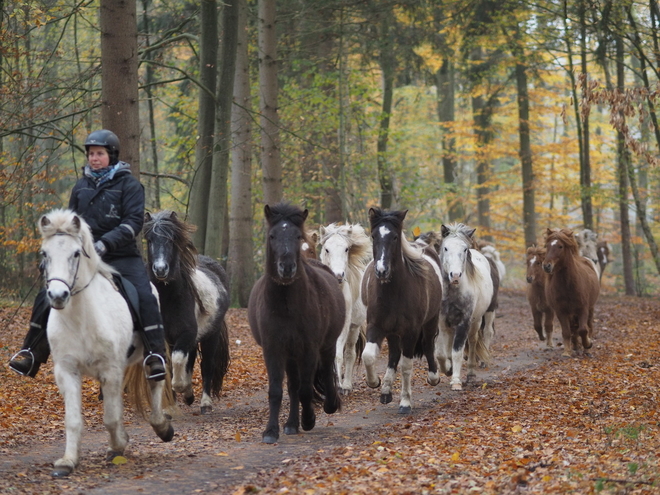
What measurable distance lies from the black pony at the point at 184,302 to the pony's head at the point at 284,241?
1583 mm

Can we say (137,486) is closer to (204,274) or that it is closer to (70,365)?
(70,365)

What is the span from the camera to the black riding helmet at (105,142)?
6.84 metres

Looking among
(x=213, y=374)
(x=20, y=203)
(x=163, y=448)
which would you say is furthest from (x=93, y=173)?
(x=20, y=203)

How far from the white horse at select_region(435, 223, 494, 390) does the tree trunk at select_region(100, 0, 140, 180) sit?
15.7 feet

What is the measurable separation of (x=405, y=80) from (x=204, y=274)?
20.6m

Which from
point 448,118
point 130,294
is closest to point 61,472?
point 130,294

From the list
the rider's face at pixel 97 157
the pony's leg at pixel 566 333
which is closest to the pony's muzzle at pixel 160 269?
the rider's face at pixel 97 157

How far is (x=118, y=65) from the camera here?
10.6 meters

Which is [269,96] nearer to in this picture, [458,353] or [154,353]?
[458,353]

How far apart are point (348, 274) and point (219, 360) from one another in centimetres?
245

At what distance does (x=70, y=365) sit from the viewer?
243 inches

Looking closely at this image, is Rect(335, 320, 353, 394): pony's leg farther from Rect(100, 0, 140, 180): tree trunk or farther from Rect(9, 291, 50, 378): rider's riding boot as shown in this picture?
Rect(9, 291, 50, 378): rider's riding boot

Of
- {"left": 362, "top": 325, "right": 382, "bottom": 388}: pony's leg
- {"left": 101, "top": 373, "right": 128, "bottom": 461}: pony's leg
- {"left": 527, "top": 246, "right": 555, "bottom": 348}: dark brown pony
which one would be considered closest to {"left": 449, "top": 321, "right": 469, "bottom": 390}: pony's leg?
{"left": 362, "top": 325, "right": 382, "bottom": 388}: pony's leg

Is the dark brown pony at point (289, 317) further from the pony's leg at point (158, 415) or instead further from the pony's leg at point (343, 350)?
the pony's leg at point (343, 350)
